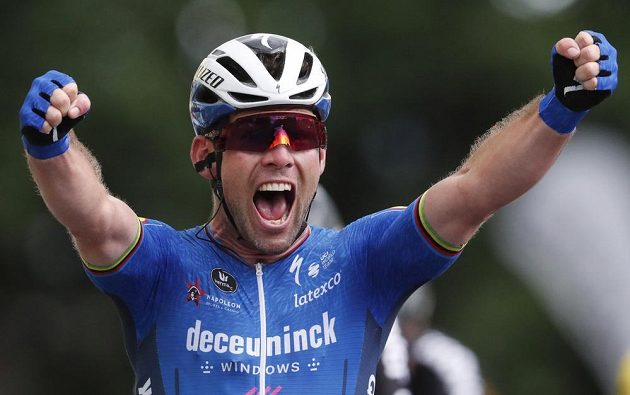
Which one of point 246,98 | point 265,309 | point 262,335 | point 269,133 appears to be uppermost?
point 246,98

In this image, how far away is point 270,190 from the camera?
648cm

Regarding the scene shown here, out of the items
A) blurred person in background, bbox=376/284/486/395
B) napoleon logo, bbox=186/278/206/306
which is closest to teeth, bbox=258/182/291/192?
napoleon logo, bbox=186/278/206/306

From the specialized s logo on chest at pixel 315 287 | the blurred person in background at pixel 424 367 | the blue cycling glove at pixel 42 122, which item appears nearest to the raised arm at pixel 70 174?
the blue cycling glove at pixel 42 122

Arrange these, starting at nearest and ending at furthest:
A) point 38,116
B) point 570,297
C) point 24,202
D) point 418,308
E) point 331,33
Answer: point 38,116 → point 418,308 → point 570,297 → point 24,202 → point 331,33

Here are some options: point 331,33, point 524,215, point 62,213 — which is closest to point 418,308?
point 62,213

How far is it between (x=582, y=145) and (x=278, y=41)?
13.9 m

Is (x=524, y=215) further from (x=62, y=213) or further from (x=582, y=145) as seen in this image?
(x=62, y=213)

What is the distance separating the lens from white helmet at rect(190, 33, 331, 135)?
21.3 feet

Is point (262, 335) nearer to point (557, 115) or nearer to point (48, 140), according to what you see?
point (48, 140)

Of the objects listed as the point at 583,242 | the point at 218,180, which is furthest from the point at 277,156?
the point at 583,242

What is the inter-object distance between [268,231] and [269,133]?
15.7 inches

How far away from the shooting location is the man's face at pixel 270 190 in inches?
255

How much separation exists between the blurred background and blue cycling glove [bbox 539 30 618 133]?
11642 mm

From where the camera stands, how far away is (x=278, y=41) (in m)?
6.76
